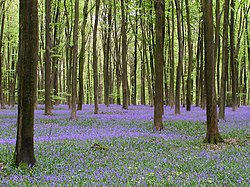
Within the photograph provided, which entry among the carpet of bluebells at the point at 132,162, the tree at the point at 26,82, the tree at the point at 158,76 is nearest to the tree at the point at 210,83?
the carpet of bluebells at the point at 132,162

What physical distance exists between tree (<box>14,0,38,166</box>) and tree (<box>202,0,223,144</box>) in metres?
5.89

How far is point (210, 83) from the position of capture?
10242mm

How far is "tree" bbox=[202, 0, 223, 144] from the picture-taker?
10.0m

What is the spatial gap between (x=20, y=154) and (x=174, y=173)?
3404 millimetres

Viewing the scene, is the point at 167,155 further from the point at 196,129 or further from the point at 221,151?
the point at 196,129

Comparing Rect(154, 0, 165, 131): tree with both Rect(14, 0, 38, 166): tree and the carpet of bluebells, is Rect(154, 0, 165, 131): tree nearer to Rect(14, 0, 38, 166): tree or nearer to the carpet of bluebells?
the carpet of bluebells

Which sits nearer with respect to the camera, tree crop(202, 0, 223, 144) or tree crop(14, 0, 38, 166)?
tree crop(14, 0, 38, 166)

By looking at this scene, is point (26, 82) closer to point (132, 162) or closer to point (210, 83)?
point (132, 162)

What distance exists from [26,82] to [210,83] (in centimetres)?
620

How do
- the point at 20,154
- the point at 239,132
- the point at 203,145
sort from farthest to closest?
1. the point at 239,132
2. the point at 203,145
3. the point at 20,154

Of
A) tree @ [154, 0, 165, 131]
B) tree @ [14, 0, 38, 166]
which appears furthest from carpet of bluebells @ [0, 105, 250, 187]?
tree @ [154, 0, 165, 131]

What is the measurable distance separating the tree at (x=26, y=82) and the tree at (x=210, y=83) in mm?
5889

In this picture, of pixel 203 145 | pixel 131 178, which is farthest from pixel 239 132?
pixel 131 178

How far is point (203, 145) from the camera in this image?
962cm
